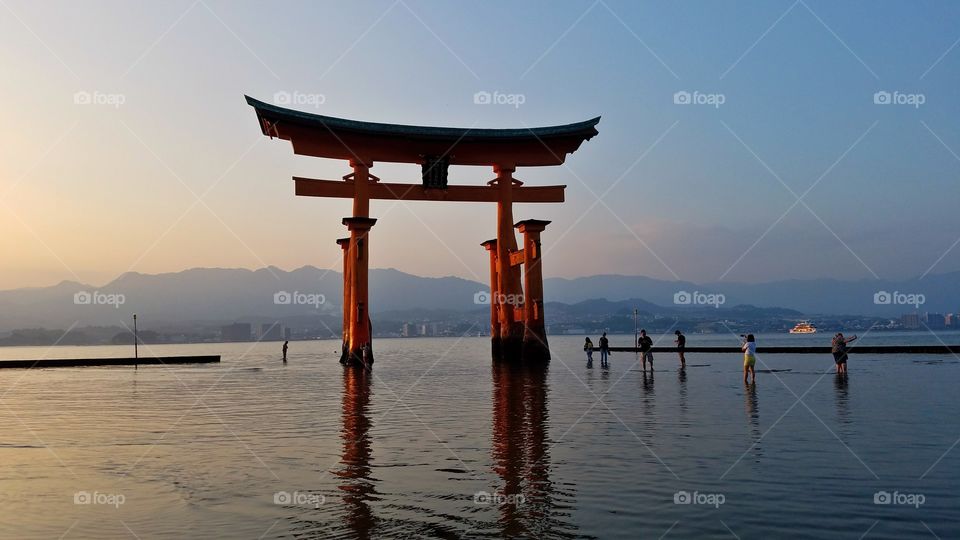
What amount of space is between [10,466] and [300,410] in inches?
273

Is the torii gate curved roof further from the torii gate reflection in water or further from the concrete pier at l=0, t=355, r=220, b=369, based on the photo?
the concrete pier at l=0, t=355, r=220, b=369

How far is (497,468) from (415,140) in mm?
29410

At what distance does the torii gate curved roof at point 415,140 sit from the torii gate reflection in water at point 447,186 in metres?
0.05

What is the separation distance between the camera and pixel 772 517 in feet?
20.4

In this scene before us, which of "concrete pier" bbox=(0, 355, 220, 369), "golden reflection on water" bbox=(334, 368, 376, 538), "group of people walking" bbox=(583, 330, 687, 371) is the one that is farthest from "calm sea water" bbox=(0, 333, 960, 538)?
"concrete pier" bbox=(0, 355, 220, 369)

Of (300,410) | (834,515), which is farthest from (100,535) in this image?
(300,410)

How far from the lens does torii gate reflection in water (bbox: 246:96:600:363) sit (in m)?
35.0

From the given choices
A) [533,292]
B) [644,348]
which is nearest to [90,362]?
[533,292]

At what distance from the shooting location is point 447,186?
38.4 meters

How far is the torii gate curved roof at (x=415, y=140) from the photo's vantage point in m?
33.8

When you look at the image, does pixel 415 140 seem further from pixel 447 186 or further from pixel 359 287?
pixel 359 287

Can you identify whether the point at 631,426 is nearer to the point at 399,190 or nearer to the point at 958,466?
the point at 958,466

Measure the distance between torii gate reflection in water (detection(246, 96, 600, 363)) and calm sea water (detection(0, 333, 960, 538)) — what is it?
18201mm

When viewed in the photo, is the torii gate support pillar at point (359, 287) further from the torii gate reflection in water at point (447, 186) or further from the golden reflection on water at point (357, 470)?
the golden reflection on water at point (357, 470)
